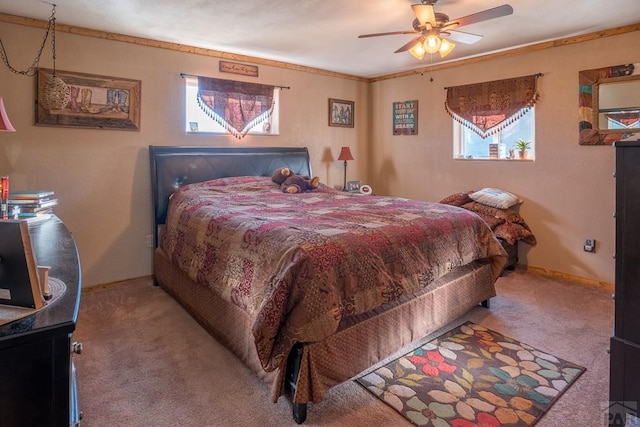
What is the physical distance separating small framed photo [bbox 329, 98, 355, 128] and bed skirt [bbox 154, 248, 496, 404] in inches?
122

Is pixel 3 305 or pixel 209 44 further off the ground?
pixel 209 44

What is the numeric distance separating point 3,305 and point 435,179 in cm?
472

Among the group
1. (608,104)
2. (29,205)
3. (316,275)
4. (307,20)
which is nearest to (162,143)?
(29,205)

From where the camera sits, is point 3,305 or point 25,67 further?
point 25,67

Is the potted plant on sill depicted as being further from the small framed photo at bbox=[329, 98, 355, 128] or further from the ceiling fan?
the small framed photo at bbox=[329, 98, 355, 128]

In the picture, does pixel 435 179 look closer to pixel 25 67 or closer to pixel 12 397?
pixel 25 67

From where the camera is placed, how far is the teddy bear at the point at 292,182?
389 cm

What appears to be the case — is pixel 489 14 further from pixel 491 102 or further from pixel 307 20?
pixel 491 102

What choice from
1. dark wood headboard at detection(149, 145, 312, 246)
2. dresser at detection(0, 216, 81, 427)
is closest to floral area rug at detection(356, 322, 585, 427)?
dresser at detection(0, 216, 81, 427)

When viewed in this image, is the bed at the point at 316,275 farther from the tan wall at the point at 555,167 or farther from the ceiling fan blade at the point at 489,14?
the tan wall at the point at 555,167

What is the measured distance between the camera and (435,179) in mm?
5008

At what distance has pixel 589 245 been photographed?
12.2 feet

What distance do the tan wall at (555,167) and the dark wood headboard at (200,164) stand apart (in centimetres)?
200

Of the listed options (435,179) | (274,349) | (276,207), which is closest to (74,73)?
(276,207)
